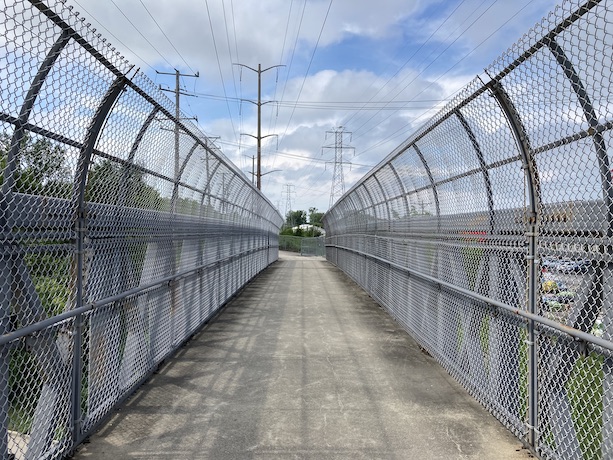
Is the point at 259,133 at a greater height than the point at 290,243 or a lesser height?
greater

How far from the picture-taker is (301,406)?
398cm

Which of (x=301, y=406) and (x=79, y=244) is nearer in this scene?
(x=79, y=244)

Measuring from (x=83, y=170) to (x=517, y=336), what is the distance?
3272 mm

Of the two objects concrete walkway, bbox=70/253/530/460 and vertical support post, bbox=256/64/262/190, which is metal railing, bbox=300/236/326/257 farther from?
concrete walkway, bbox=70/253/530/460

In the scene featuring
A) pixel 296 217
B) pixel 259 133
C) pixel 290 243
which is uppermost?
pixel 259 133

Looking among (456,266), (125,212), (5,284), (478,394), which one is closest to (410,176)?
(456,266)

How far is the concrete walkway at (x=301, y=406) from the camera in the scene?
10.6 feet

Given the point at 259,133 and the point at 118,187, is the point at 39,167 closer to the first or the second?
→ the point at 118,187

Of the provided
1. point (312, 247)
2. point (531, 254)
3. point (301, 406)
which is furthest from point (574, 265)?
point (312, 247)

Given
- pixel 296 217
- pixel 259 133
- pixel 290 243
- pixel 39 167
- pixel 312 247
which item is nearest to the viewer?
pixel 39 167

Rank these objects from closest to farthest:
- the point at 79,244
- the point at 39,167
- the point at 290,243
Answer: the point at 39,167 → the point at 79,244 → the point at 290,243

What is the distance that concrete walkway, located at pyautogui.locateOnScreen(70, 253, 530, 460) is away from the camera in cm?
323

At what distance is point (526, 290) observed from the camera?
3301 mm

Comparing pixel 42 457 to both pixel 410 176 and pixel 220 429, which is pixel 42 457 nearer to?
pixel 220 429
